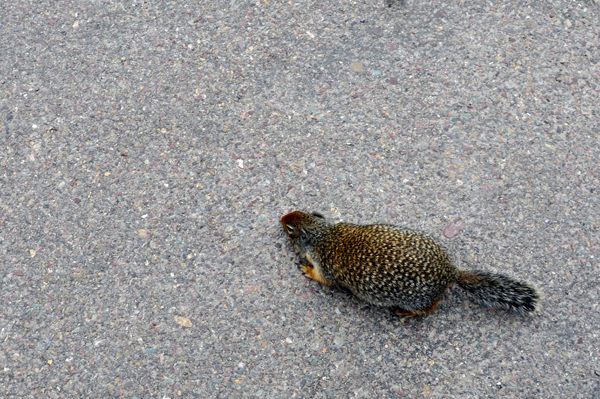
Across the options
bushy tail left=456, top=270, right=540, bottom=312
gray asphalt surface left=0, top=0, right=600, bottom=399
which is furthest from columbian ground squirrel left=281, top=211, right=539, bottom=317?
gray asphalt surface left=0, top=0, right=600, bottom=399

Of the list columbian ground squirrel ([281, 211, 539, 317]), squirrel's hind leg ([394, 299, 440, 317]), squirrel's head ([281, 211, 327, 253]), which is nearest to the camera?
columbian ground squirrel ([281, 211, 539, 317])

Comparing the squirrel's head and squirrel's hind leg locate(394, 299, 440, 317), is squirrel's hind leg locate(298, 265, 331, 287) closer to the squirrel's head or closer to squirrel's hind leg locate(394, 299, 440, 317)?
the squirrel's head

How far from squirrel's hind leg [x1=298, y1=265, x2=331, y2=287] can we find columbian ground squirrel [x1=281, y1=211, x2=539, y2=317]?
0.09 feet

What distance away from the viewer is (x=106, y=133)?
15.0ft

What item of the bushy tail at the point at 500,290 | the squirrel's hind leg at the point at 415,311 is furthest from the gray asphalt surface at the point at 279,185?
the bushy tail at the point at 500,290

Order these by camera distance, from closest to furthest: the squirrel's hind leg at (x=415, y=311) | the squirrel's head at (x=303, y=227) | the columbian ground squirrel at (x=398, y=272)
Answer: the columbian ground squirrel at (x=398, y=272)
the squirrel's hind leg at (x=415, y=311)
the squirrel's head at (x=303, y=227)

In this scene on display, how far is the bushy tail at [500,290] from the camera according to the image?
3.59 meters

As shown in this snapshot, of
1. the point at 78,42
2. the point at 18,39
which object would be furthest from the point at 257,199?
the point at 18,39

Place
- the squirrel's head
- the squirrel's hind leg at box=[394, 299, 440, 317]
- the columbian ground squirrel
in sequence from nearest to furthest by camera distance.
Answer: the columbian ground squirrel
the squirrel's hind leg at box=[394, 299, 440, 317]
the squirrel's head

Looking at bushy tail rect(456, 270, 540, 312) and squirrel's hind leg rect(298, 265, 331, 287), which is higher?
bushy tail rect(456, 270, 540, 312)

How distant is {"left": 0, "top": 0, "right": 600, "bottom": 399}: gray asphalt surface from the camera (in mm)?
3672

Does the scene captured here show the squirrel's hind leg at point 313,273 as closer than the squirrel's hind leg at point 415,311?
No

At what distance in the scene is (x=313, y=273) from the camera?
3.93 m

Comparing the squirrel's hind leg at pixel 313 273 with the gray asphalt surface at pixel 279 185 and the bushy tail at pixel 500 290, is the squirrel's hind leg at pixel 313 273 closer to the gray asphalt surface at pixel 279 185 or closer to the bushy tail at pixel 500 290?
the gray asphalt surface at pixel 279 185
